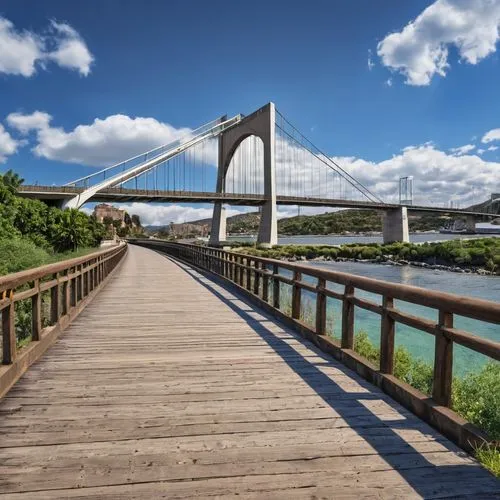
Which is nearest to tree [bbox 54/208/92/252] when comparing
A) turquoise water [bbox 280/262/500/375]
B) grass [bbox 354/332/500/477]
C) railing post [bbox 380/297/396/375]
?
turquoise water [bbox 280/262/500/375]

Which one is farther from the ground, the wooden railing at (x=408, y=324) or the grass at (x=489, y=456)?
the wooden railing at (x=408, y=324)

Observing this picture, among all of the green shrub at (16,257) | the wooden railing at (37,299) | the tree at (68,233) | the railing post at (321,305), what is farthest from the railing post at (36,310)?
the tree at (68,233)

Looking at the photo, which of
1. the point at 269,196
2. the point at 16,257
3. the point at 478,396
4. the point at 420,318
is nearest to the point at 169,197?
the point at 269,196

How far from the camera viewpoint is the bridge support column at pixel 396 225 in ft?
249

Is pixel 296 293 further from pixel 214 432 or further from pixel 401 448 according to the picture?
pixel 401 448

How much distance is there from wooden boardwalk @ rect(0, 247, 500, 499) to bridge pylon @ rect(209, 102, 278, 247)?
178 ft

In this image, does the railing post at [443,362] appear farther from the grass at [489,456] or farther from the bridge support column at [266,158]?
the bridge support column at [266,158]

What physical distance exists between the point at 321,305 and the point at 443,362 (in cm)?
261

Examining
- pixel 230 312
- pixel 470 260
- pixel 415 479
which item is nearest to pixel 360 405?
pixel 415 479

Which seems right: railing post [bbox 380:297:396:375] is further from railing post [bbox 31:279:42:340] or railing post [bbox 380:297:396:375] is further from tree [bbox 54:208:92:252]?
tree [bbox 54:208:92:252]

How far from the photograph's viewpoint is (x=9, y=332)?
424cm

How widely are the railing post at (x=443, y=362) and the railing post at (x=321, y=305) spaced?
2399 mm

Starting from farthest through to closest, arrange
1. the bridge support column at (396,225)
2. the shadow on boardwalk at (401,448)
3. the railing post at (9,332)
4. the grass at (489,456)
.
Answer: the bridge support column at (396,225) → the railing post at (9,332) → the grass at (489,456) → the shadow on boardwalk at (401,448)

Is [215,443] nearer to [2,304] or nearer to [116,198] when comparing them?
[2,304]
